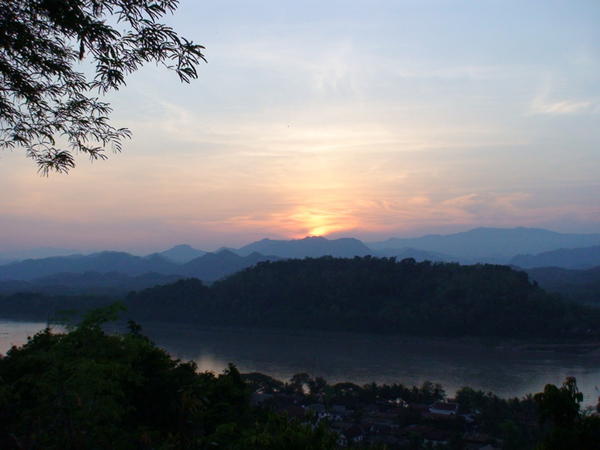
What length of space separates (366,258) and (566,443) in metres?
23.3

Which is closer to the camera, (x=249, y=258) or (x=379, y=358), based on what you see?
(x=379, y=358)

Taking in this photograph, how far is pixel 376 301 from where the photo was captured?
69.1 feet

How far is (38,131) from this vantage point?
6.33 ft

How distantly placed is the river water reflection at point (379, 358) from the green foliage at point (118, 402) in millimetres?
7435

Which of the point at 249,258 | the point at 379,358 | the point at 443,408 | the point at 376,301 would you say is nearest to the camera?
the point at 443,408

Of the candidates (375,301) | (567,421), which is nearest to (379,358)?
(375,301)

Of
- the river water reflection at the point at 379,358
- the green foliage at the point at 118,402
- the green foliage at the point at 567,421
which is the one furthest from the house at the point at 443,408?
the green foliage at the point at 567,421

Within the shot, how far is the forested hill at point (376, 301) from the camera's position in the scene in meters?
17.6

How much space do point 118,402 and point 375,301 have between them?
18788mm

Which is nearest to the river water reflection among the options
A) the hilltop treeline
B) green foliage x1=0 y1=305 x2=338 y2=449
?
the hilltop treeline

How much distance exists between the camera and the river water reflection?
1084 cm

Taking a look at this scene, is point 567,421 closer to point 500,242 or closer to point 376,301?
point 376,301

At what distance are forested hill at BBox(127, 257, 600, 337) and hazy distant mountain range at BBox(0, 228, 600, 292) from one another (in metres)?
14.4

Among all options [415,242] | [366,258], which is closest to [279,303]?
[366,258]
